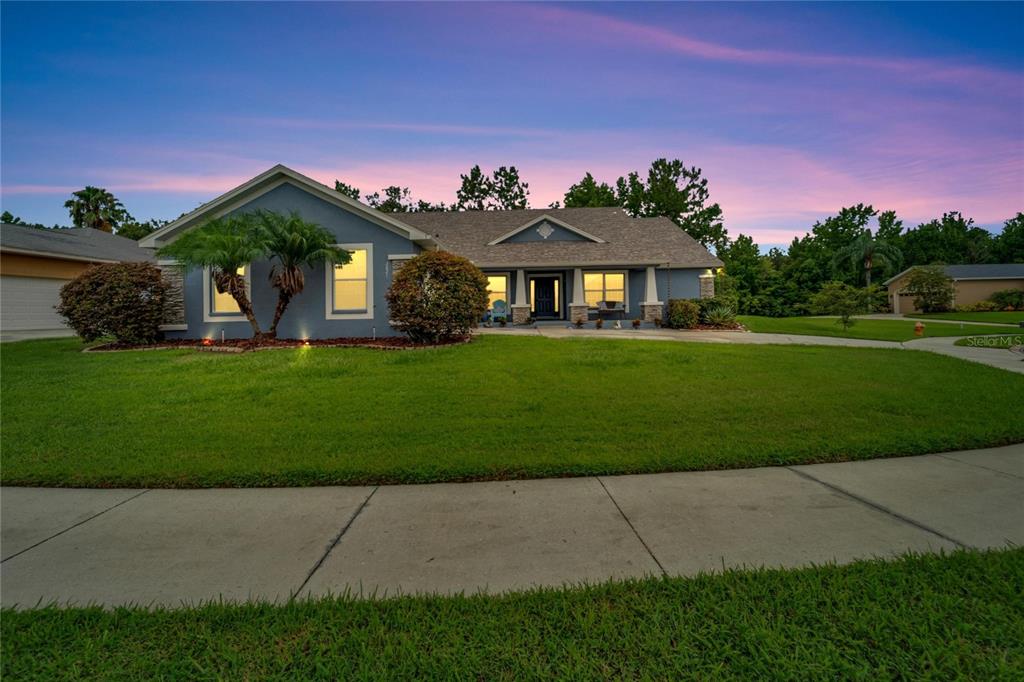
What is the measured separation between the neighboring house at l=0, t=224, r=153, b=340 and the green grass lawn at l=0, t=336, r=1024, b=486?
555 inches

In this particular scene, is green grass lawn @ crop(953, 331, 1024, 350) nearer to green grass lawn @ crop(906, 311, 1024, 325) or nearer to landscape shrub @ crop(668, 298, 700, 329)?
landscape shrub @ crop(668, 298, 700, 329)

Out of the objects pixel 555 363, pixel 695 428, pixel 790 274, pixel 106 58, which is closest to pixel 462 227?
pixel 106 58

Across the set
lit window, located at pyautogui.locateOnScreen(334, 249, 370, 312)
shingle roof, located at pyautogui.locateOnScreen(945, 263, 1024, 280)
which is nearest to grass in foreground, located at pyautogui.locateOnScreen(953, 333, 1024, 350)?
lit window, located at pyautogui.locateOnScreen(334, 249, 370, 312)

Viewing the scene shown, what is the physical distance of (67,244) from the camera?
76.3ft

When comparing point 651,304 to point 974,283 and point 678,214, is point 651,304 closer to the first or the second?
→ point 678,214

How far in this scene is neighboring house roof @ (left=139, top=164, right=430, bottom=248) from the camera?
1402cm

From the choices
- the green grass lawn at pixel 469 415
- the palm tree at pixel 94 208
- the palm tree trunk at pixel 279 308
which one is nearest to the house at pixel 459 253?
the palm tree trunk at pixel 279 308

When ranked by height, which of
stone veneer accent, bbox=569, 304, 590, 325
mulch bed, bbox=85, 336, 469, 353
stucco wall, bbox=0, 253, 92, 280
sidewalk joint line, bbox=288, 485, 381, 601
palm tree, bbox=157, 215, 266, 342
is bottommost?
sidewalk joint line, bbox=288, 485, 381, 601

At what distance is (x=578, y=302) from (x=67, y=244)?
84.0 ft

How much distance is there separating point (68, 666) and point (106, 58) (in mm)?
16113

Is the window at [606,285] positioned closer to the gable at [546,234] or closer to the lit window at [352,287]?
the gable at [546,234]

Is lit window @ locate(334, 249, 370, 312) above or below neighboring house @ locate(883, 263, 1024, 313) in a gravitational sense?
below

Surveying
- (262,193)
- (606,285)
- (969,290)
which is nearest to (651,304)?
(606,285)

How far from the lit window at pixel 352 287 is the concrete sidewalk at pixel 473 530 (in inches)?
424
